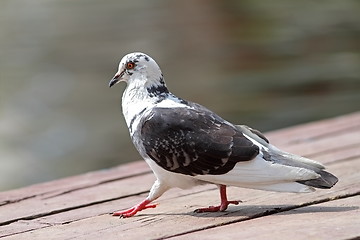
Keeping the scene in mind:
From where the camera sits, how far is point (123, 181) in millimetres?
5375

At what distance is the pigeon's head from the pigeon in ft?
0.52

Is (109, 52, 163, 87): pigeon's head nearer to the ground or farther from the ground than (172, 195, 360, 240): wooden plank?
farther from the ground

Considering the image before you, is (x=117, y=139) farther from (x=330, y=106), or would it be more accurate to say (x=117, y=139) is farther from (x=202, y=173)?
(x=202, y=173)

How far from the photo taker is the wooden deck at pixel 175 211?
3857 millimetres

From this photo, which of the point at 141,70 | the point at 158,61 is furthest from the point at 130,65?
the point at 158,61

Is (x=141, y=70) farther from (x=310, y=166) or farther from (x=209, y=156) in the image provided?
(x=310, y=166)

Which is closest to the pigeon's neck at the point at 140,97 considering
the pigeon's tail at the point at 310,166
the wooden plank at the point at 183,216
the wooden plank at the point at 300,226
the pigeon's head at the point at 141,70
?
the pigeon's head at the point at 141,70

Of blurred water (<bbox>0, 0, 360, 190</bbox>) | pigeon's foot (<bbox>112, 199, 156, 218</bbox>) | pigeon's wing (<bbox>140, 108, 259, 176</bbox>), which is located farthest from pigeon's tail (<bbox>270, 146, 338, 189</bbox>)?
blurred water (<bbox>0, 0, 360, 190</bbox>)

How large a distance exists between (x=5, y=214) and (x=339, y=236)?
5.56 feet

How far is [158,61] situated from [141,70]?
835 centimetres

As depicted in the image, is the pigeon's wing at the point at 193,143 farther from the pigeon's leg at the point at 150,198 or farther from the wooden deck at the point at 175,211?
the wooden deck at the point at 175,211

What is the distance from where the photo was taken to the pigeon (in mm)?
4016

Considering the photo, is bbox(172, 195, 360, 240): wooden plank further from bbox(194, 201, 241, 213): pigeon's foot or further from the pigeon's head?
the pigeon's head

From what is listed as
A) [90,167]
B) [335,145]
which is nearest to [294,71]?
[90,167]
